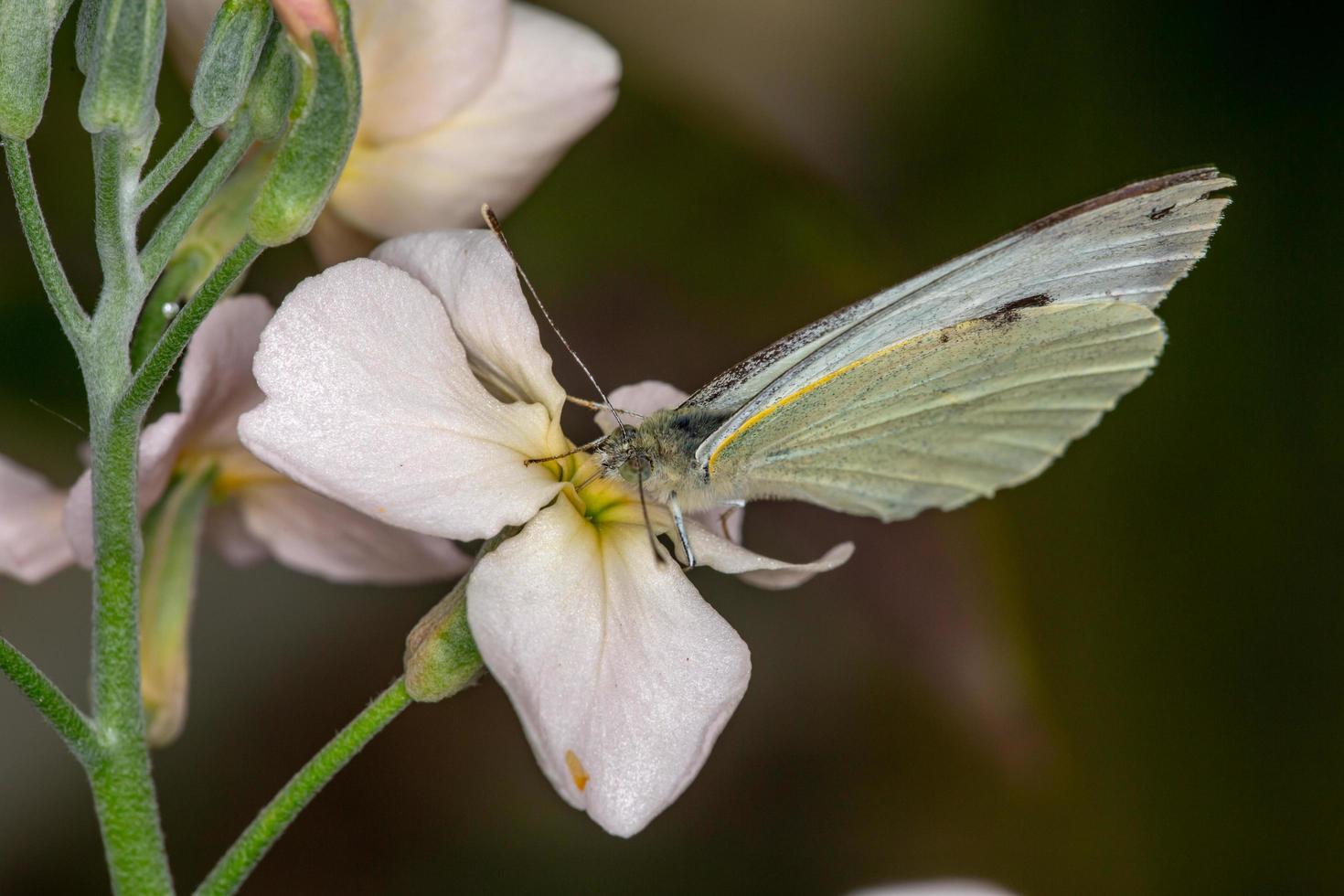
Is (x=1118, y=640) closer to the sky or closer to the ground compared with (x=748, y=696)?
closer to the sky

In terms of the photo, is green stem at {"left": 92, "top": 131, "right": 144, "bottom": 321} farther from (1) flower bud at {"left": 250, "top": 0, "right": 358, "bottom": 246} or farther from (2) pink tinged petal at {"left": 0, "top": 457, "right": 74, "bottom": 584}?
(2) pink tinged petal at {"left": 0, "top": 457, "right": 74, "bottom": 584}

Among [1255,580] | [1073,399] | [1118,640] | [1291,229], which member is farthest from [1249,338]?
[1073,399]

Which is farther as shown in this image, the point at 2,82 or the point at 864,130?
the point at 864,130

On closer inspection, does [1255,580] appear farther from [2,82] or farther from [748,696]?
[2,82]

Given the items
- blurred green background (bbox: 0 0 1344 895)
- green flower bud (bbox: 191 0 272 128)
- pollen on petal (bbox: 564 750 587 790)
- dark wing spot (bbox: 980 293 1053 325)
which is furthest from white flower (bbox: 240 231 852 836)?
blurred green background (bbox: 0 0 1344 895)

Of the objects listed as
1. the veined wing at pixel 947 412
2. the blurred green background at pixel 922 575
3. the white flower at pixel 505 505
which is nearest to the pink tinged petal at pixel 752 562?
the white flower at pixel 505 505

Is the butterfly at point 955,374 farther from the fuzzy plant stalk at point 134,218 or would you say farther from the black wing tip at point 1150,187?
the fuzzy plant stalk at point 134,218
